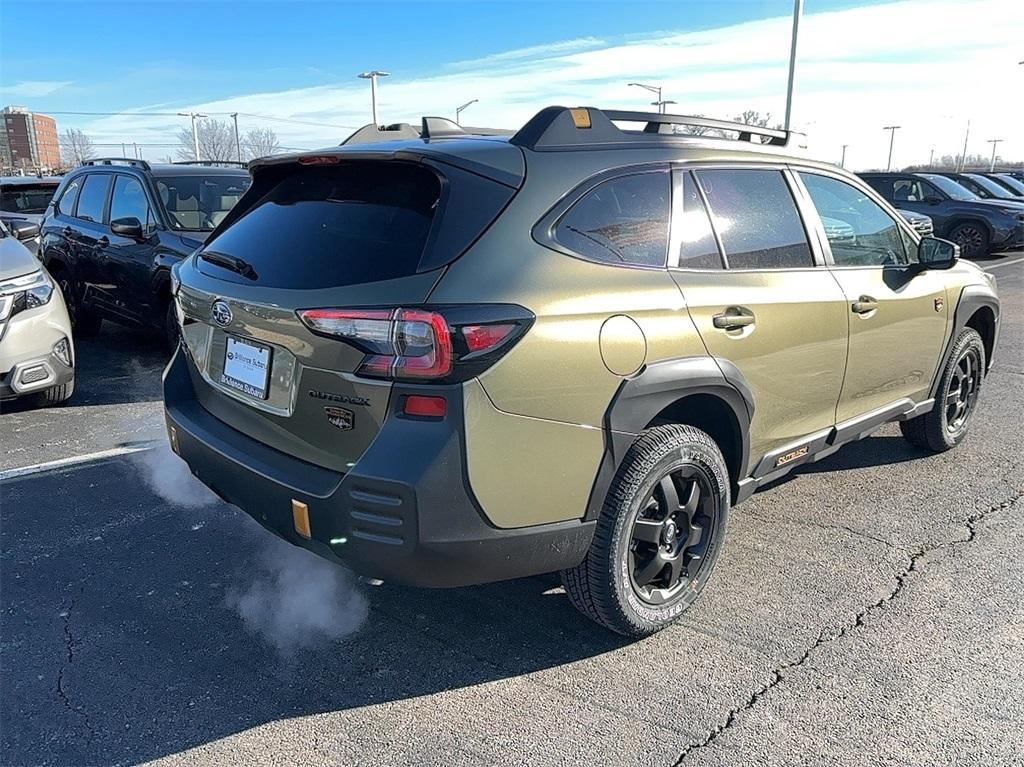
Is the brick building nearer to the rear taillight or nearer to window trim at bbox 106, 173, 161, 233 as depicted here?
window trim at bbox 106, 173, 161, 233

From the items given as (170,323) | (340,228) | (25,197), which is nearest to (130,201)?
(170,323)

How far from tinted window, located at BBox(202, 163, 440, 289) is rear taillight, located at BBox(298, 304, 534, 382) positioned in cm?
16

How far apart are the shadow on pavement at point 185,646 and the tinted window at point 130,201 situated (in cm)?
392

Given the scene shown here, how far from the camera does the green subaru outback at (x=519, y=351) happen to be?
2.27 m

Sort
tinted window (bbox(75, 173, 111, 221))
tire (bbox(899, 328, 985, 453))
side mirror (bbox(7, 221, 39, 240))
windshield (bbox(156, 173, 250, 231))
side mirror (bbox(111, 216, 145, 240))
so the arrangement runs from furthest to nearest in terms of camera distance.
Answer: tinted window (bbox(75, 173, 111, 221)), windshield (bbox(156, 173, 250, 231)), side mirror (bbox(111, 216, 145, 240)), side mirror (bbox(7, 221, 39, 240)), tire (bbox(899, 328, 985, 453))

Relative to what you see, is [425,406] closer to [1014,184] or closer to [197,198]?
[197,198]

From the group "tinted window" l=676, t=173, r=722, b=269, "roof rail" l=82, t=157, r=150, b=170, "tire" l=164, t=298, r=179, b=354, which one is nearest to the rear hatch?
"tinted window" l=676, t=173, r=722, b=269

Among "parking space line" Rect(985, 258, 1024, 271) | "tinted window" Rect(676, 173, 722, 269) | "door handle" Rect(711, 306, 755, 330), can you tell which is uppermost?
"tinted window" Rect(676, 173, 722, 269)

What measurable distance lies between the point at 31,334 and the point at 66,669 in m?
3.39

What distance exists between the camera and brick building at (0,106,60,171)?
66.3 m

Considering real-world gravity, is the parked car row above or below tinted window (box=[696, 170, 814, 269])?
below

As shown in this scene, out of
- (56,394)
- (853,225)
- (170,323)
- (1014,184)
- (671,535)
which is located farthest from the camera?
(1014,184)

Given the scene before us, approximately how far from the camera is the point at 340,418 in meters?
2.36

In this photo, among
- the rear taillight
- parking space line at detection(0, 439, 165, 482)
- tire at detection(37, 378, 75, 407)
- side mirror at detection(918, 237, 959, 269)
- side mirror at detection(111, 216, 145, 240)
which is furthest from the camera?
side mirror at detection(111, 216, 145, 240)
